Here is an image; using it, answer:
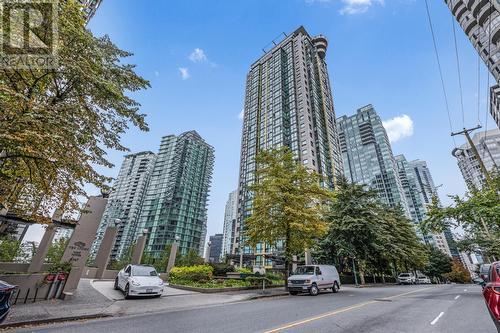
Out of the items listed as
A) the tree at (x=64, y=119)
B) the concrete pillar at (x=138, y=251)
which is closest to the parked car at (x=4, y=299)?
the tree at (x=64, y=119)

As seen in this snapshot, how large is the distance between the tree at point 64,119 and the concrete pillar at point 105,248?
354 inches

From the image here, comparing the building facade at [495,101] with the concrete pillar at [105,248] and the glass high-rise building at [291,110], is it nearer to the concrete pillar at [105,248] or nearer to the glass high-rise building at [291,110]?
the glass high-rise building at [291,110]

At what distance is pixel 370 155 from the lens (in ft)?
433

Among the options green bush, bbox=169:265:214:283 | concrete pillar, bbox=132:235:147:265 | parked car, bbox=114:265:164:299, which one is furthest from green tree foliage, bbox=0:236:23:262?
parked car, bbox=114:265:164:299

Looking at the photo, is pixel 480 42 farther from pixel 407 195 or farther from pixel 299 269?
pixel 407 195

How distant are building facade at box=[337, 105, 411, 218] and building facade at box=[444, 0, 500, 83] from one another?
7992cm

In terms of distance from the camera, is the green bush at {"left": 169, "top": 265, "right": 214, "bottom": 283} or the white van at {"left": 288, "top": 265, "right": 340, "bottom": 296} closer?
the white van at {"left": 288, "top": 265, "right": 340, "bottom": 296}

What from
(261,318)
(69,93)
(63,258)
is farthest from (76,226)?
(261,318)

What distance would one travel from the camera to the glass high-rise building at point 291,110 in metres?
69.6

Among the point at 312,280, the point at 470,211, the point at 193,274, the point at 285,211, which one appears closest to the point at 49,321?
the point at 193,274

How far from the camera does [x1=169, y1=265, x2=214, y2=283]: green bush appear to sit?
1820 cm

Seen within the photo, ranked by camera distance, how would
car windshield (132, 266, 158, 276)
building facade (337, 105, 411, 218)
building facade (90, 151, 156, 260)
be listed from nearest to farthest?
car windshield (132, 266, 158, 276), building facade (90, 151, 156, 260), building facade (337, 105, 411, 218)

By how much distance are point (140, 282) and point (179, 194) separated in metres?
96.5

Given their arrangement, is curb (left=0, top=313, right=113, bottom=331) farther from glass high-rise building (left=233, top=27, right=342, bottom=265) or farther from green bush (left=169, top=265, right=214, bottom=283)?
glass high-rise building (left=233, top=27, right=342, bottom=265)
